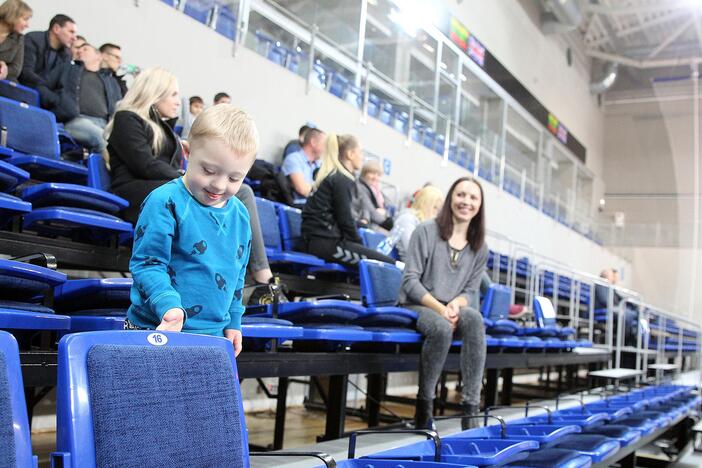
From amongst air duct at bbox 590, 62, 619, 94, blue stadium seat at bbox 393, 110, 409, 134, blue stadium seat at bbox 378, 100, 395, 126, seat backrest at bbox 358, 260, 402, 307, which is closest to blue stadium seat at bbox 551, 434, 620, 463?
seat backrest at bbox 358, 260, 402, 307

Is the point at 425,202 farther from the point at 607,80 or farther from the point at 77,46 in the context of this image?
the point at 607,80

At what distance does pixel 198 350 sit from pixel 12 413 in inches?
12.9

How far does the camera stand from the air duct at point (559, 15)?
11.6 metres

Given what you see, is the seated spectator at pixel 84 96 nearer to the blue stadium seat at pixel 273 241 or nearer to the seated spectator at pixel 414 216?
the blue stadium seat at pixel 273 241

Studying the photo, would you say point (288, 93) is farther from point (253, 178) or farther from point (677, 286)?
point (677, 286)

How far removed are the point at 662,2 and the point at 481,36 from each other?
13.6 feet

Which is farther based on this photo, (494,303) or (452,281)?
(494,303)

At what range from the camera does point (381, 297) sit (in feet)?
9.52

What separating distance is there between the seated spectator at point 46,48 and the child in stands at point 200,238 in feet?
8.28

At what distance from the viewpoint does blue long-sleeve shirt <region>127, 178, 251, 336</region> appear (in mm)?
1199

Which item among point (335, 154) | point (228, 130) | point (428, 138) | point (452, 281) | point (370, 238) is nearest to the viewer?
point (228, 130)

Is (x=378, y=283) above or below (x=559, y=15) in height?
below

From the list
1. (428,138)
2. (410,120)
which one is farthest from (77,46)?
(428,138)

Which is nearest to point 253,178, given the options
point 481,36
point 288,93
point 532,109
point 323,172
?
point 323,172
